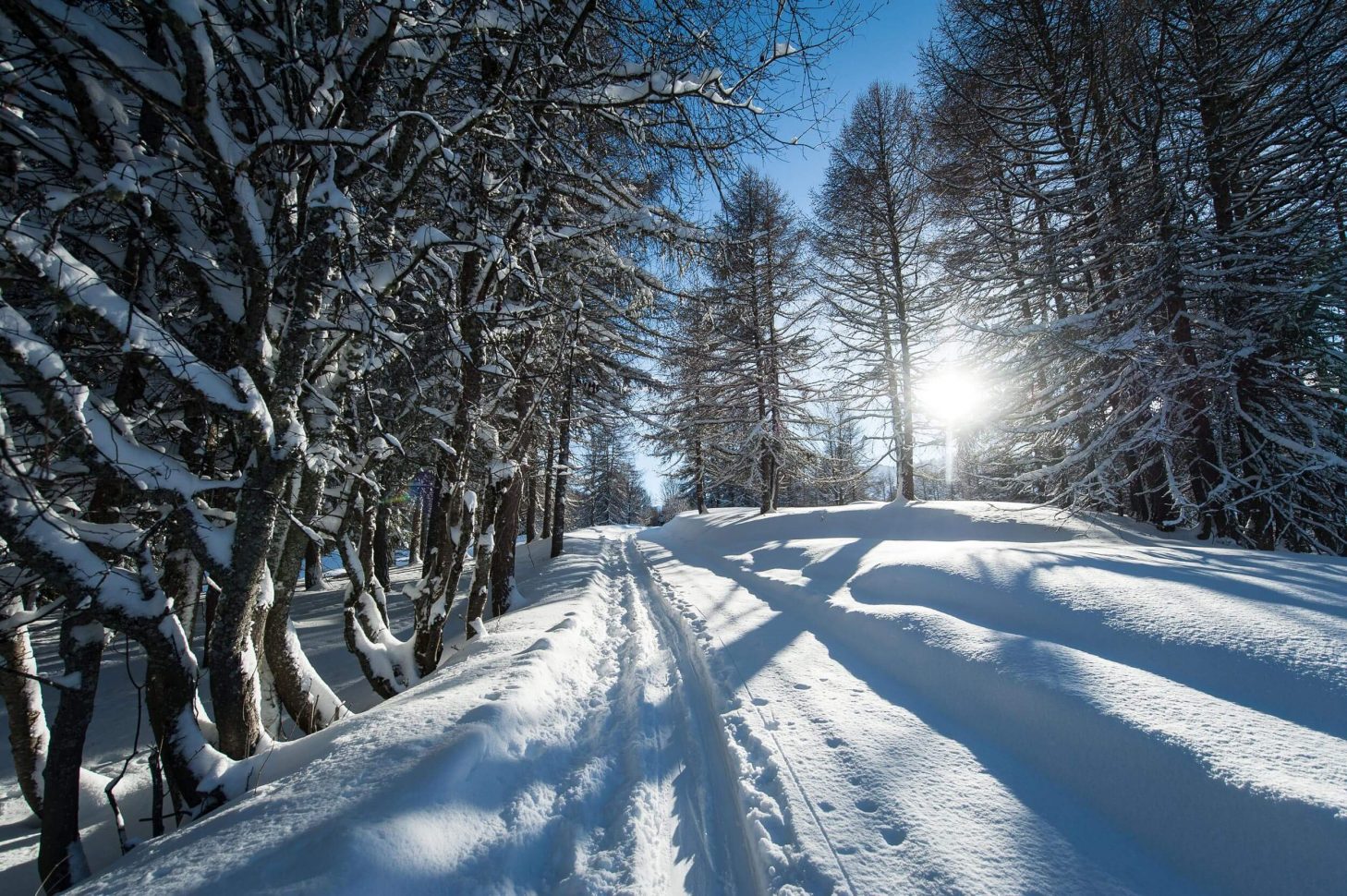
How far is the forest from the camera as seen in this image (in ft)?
8.34

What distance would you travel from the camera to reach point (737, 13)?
150 inches

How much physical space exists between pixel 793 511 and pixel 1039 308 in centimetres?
726

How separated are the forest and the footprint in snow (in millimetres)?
3592

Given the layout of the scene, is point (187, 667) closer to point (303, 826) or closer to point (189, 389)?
point (303, 826)

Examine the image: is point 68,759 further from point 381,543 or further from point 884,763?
point 381,543

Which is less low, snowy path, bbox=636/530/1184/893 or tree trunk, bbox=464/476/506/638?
tree trunk, bbox=464/476/506/638

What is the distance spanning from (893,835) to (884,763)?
548 millimetres

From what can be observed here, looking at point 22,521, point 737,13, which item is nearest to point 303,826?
point 22,521

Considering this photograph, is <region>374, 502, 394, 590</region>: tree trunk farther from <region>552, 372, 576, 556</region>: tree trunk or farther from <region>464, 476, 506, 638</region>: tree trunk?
<region>464, 476, 506, 638</region>: tree trunk

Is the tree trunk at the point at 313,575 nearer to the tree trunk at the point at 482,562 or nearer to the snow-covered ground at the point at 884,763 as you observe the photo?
the snow-covered ground at the point at 884,763

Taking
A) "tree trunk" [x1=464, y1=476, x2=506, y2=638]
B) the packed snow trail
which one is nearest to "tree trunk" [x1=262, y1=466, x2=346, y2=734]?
the packed snow trail

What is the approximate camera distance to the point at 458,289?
4.73m

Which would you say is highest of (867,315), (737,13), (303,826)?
(867,315)

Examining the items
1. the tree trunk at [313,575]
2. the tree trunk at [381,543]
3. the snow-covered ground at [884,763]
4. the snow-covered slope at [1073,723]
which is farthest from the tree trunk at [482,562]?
the tree trunk at [313,575]
